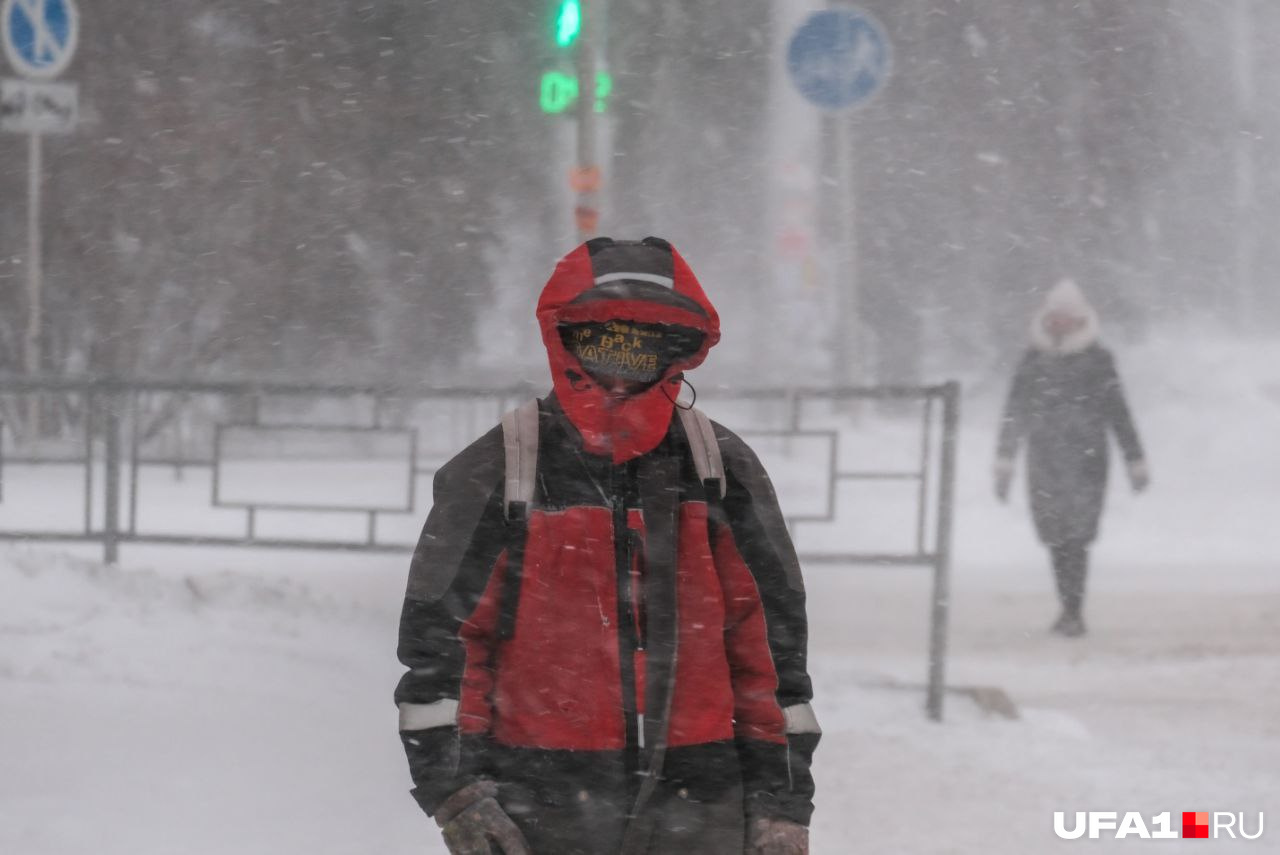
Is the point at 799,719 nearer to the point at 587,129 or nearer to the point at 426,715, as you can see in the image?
the point at 426,715

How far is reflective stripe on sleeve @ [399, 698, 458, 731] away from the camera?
6.61 feet

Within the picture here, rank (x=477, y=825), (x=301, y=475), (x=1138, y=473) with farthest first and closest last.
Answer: (x=301, y=475), (x=1138, y=473), (x=477, y=825)

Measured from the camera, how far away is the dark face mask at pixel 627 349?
210cm

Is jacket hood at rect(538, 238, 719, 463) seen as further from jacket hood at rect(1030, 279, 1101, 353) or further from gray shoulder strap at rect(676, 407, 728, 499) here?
jacket hood at rect(1030, 279, 1101, 353)

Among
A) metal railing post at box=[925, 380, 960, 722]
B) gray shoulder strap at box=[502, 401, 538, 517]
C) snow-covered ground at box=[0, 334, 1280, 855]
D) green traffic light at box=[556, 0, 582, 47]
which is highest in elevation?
green traffic light at box=[556, 0, 582, 47]

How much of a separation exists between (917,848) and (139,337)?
37.9ft

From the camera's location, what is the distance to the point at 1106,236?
66.5ft

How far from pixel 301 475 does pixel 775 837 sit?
251 inches

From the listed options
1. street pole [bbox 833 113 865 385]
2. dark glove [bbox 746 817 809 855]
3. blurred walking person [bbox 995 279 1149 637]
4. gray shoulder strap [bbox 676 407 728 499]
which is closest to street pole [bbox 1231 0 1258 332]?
street pole [bbox 833 113 865 385]

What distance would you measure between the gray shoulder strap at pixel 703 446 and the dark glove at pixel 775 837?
1.59ft

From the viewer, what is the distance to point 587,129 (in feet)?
26.6

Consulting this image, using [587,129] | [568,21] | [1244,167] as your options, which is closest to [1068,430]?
[587,129]

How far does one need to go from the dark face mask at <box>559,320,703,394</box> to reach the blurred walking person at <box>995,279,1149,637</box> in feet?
16.7

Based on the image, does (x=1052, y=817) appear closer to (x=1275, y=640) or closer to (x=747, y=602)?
(x=747, y=602)
